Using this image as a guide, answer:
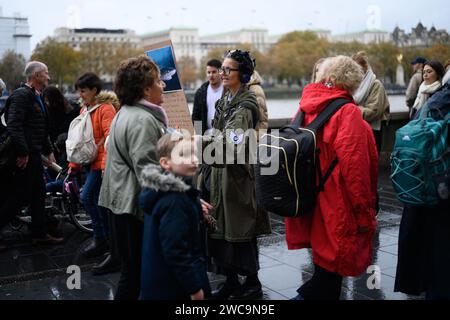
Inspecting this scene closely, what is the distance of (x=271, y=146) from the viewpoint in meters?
3.74

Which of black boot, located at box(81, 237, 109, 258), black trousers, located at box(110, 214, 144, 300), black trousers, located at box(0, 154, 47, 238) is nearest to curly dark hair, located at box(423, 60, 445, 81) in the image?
black boot, located at box(81, 237, 109, 258)

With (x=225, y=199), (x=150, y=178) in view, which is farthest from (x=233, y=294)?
(x=150, y=178)

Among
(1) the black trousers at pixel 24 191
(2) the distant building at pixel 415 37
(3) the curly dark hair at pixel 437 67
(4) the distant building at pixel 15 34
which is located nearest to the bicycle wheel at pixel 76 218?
(1) the black trousers at pixel 24 191

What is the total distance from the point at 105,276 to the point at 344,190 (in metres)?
2.48

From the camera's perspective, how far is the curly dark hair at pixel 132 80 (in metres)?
3.69

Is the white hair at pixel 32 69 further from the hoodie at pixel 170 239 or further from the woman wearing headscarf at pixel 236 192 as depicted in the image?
the hoodie at pixel 170 239

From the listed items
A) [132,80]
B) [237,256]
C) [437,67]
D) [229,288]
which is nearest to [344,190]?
[237,256]

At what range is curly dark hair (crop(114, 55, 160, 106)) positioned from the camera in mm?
3694

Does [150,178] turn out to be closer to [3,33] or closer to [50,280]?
[50,280]

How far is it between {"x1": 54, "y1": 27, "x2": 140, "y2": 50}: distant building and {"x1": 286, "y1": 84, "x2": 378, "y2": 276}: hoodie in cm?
13656

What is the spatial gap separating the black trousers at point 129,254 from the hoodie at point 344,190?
1154 millimetres

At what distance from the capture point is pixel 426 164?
11.5 ft

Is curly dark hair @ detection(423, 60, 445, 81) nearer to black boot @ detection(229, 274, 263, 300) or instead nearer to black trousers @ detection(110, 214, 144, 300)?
black boot @ detection(229, 274, 263, 300)

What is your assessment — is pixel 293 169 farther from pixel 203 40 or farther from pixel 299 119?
pixel 203 40
